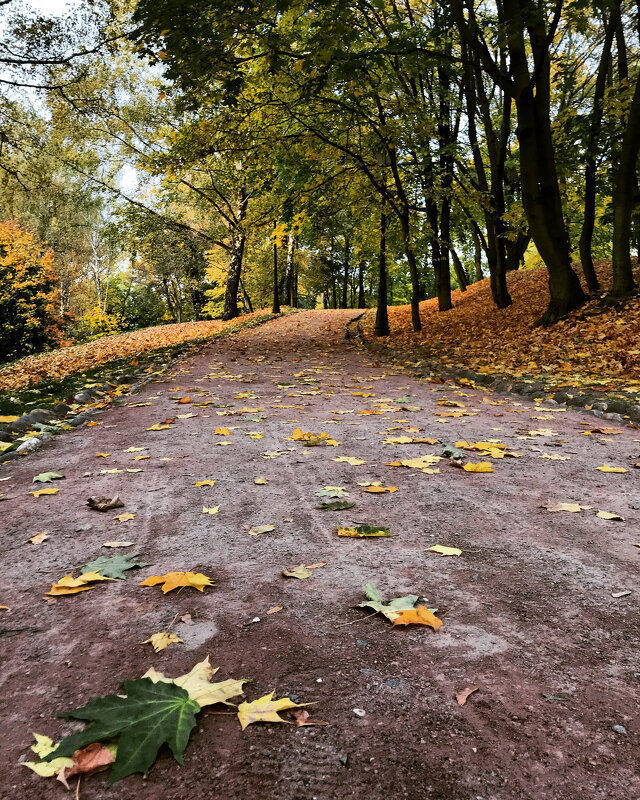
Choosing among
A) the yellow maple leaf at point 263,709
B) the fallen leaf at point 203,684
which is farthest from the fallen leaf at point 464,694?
the fallen leaf at point 203,684

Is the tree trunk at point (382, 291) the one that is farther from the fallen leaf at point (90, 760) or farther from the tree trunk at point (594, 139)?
the fallen leaf at point (90, 760)

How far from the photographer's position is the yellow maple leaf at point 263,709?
1.31m

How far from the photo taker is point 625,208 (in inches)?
382

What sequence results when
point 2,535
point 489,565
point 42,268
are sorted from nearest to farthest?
point 489,565, point 2,535, point 42,268

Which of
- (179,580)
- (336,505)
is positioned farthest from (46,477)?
(336,505)

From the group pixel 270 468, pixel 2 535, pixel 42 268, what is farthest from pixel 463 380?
pixel 42 268

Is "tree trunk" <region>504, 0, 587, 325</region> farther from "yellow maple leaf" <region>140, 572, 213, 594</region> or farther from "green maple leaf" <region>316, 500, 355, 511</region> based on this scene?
"yellow maple leaf" <region>140, 572, 213, 594</region>

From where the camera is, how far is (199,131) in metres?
11.2

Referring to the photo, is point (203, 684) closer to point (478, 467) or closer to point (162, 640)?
point (162, 640)

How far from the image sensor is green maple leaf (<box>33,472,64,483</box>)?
3.30 metres

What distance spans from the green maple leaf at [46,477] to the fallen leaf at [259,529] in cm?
161

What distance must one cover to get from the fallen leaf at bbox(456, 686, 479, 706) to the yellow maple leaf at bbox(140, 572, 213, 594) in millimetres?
999

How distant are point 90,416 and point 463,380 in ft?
17.1

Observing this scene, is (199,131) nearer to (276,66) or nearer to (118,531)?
(276,66)
